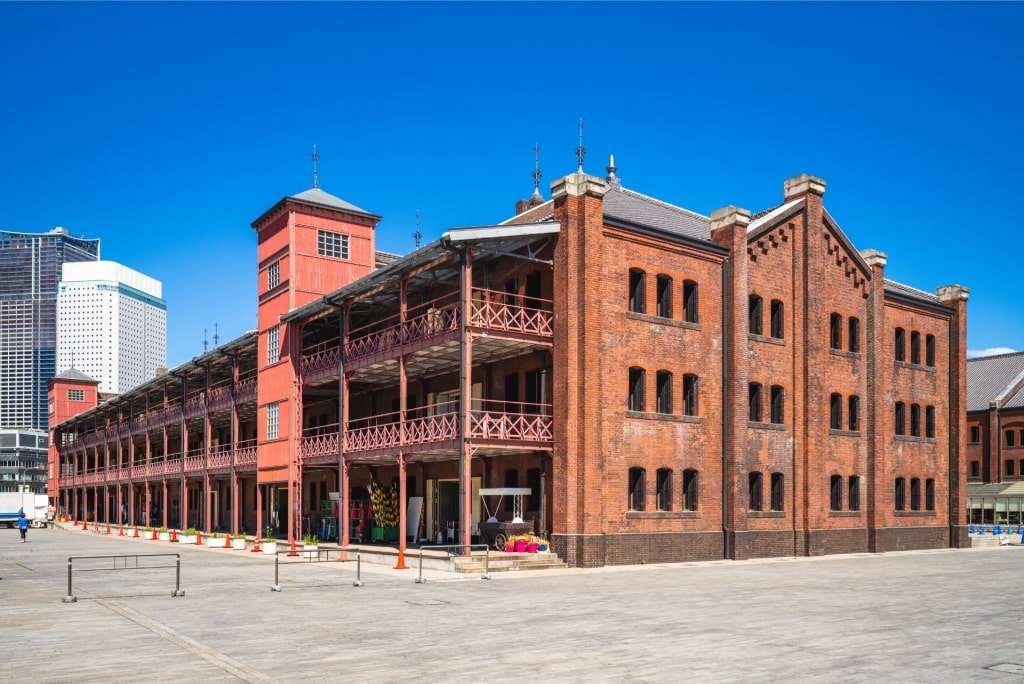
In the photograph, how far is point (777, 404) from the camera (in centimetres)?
3366

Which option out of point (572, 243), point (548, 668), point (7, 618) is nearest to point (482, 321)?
point (572, 243)

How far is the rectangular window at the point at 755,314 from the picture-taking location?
1302 inches

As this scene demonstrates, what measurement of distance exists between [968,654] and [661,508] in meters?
17.2

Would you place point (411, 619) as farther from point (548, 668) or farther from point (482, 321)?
point (482, 321)

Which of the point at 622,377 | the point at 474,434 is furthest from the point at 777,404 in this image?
the point at 474,434

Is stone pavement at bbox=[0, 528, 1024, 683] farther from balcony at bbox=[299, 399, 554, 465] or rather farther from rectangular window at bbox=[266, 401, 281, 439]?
rectangular window at bbox=[266, 401, 281, 439]

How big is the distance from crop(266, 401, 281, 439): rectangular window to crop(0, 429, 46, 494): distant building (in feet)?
446

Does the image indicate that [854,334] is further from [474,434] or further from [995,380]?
[995,380]

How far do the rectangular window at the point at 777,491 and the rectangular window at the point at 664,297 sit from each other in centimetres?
713

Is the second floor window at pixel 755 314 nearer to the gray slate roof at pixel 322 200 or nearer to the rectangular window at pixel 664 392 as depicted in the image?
the rectangular window at pixel 664 392

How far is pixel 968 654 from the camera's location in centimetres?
1270

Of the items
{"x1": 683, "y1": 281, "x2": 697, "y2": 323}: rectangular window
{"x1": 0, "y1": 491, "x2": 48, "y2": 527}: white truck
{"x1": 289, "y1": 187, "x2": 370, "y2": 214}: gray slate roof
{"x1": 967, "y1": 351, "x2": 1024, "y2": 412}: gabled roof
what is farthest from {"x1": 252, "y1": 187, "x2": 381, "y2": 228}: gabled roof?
{"x1": 967, "y1": 351, "x2": 1024, "y2": 412}: gabled roof

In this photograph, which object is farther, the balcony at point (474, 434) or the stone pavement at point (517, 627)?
the balcony at point (474, 434)

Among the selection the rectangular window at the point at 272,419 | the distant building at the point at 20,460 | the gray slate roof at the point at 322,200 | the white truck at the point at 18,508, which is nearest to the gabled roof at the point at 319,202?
the gray slate roof at the point at 322,200
